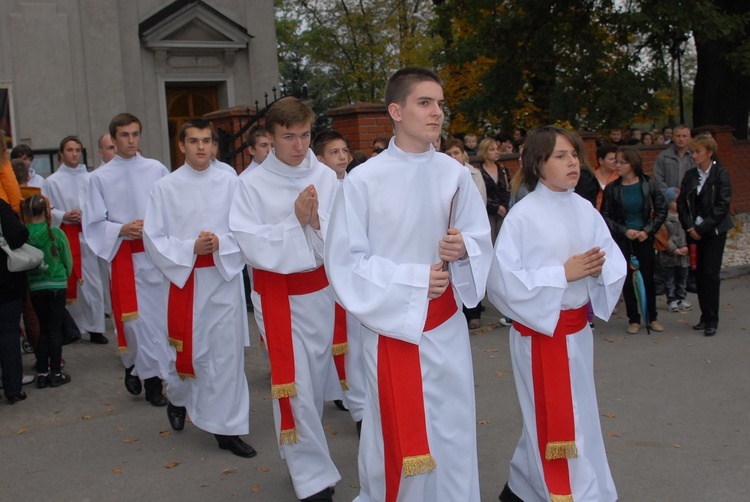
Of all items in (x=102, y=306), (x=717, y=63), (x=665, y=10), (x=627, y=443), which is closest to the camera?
(x=627, y=443)

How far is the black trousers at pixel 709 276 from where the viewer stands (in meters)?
8.84

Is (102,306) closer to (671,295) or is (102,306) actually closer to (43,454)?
(43,454)

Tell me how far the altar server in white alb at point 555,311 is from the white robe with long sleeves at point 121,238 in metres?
3.42

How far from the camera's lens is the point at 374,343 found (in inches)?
159

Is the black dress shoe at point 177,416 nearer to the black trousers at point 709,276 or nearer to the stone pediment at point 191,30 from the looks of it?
the black trousers at point 709,276

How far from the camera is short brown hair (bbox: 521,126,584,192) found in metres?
4.58

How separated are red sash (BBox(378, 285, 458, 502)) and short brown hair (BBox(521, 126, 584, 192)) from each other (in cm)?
109

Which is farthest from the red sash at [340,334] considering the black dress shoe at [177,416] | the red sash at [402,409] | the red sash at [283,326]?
the red sash at [402,409]

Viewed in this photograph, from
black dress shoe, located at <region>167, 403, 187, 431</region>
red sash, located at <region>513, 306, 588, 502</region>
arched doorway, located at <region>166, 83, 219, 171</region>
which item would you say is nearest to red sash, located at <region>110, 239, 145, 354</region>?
black dress shoe, located at <region>167, 403, 187, 431</region>

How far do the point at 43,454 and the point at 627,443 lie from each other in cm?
398

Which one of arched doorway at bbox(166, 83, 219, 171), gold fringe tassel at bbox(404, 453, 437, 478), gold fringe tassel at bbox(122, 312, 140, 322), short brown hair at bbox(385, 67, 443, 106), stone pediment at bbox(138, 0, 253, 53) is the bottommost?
gold fringe tassel at bbox(404, 453, 437, 478)

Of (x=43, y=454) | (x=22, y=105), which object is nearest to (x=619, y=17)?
(x=22, y=105)

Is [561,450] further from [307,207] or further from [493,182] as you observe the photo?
[493,182]

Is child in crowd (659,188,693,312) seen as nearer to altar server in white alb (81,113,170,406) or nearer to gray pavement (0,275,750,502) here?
gray pavement (0,275,750,502)
